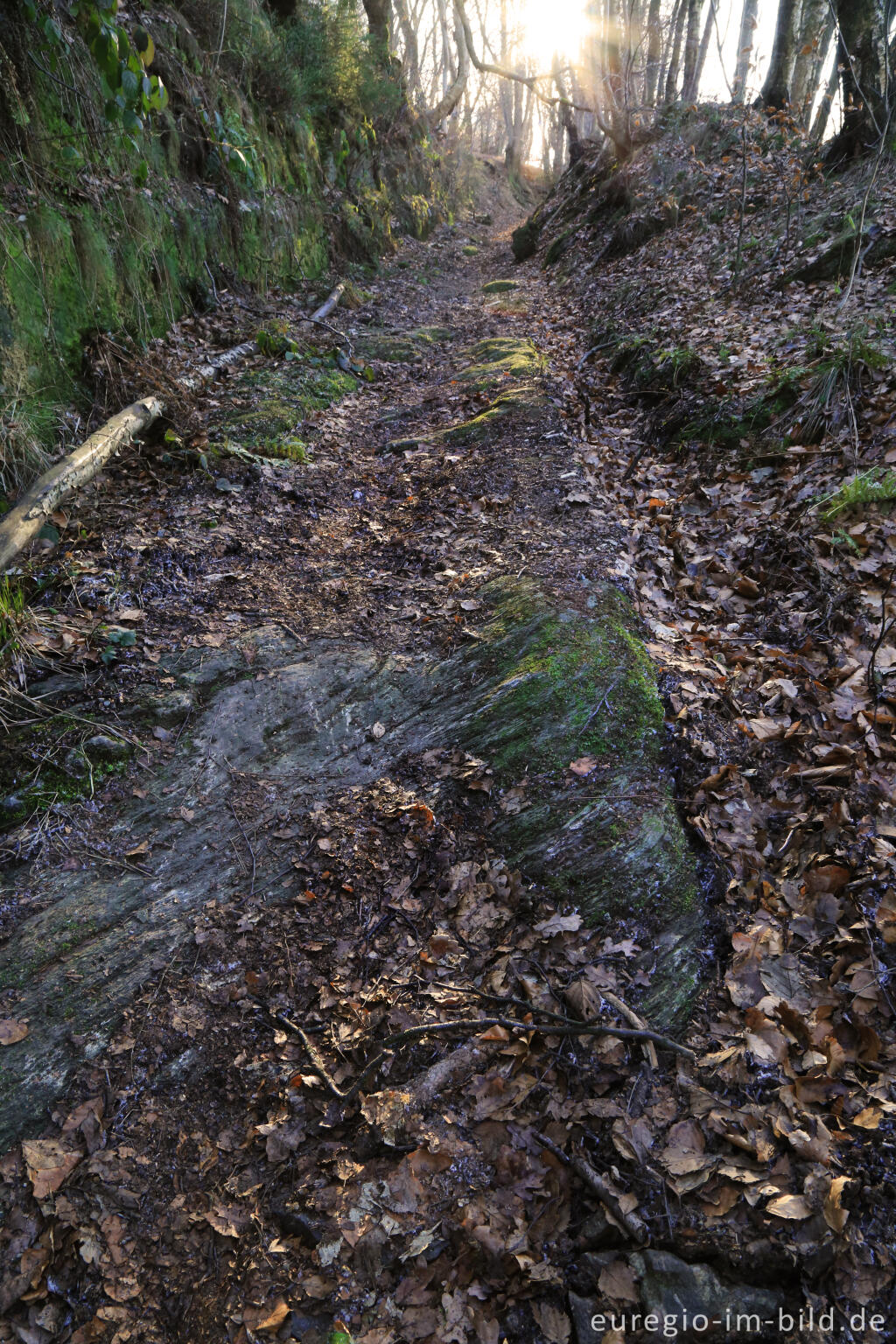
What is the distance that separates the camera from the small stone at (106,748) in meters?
3.55

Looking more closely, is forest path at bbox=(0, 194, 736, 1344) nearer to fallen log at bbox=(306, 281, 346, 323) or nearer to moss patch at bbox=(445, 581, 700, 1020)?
moss patch at bbox=(445, 581, 700, 1020)

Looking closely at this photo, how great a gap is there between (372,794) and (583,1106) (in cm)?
173

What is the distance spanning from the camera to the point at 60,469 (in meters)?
4.82

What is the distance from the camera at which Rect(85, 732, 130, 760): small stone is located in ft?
11.7

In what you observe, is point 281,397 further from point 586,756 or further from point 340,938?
point 340,938

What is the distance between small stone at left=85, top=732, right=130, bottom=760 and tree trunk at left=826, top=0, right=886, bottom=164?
9.49m

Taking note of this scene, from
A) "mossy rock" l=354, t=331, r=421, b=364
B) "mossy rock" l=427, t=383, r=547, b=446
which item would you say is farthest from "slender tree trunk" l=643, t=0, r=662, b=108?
"mossy rock" l=427, t=383, r=547, b=446

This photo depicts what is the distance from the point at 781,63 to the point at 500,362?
7806 mm

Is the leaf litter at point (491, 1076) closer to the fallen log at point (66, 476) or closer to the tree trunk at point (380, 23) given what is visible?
the fallen log at point (66, 476)

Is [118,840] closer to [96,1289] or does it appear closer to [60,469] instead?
[96,1289]

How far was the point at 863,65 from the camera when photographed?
24.2ft

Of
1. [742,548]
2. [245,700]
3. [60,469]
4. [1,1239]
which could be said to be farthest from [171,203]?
[1,1239]

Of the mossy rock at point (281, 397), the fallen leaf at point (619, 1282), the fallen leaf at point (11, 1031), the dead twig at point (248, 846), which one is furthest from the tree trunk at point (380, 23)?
the fallen leaf at point (619, 1282)

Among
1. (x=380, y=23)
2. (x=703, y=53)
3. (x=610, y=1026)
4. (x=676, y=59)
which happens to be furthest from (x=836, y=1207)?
(x=703, y=53)
